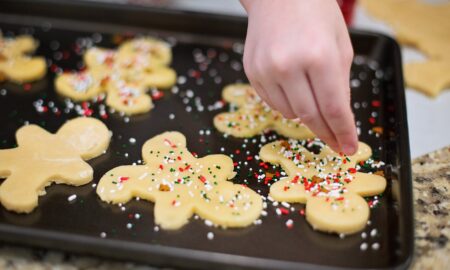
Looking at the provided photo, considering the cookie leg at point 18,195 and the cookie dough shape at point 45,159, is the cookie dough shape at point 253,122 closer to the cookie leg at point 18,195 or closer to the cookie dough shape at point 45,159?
the cookie dough shape at point 45,159

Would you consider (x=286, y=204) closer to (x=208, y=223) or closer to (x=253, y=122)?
(x=208, y=223)

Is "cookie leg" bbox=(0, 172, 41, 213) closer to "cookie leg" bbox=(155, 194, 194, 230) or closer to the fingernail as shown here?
"cookie leg" bbox=(155, 194, 194, 230)

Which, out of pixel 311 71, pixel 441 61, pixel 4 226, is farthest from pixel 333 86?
pixel 441 61

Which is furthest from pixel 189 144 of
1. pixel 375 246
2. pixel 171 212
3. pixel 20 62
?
pixel 20 62

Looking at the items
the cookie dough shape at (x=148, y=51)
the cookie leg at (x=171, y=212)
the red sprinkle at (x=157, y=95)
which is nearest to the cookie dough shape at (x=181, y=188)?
the cookie leg at (x=171, y=212)

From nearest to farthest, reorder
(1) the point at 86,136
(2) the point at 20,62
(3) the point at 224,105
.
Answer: (1) the point at 86,136 < (3) the point at 224,105 < (2) the point at 20,62

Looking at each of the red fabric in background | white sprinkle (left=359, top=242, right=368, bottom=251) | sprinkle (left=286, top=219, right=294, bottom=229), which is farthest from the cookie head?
the red fabric in background
